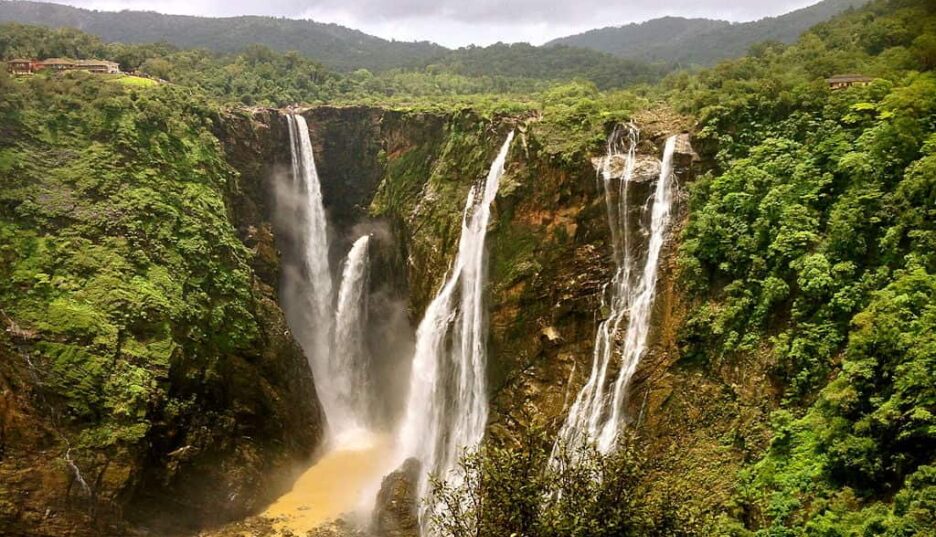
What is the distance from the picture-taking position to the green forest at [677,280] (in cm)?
1085

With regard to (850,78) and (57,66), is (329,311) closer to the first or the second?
(57,66)

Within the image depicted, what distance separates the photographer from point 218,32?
340 feet

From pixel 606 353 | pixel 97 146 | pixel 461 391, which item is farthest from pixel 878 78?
pixel 97 146

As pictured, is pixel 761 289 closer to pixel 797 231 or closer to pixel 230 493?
pixel 797 231

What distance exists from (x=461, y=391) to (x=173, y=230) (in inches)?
535

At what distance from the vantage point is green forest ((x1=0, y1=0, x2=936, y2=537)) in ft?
35.6

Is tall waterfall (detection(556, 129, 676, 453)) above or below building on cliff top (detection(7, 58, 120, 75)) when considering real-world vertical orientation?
below

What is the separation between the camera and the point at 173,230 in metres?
25.8

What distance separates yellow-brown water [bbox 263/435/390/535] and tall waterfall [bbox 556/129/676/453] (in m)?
10.3

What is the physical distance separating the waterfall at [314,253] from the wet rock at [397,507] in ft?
33.1

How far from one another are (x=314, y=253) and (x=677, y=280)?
889 inches

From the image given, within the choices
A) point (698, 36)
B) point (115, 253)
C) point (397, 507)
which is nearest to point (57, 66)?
point (115, 253)

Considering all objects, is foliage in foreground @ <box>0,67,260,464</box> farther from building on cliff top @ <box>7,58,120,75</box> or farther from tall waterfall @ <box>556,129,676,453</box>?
tall waterfall @ <box>556,129,676,453</box>

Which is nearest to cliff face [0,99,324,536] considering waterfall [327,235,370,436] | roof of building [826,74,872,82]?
waterfall [327,235,370,436]
